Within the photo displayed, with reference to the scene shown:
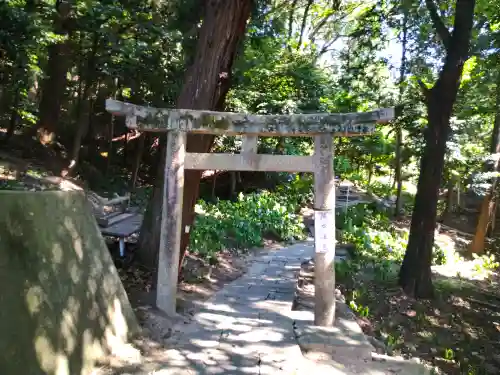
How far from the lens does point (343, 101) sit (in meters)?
18.2

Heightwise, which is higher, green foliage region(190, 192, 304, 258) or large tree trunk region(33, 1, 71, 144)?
large tree trunk region(33, 1, 71, 144)

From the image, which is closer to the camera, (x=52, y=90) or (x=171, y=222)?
(x=171, y=222)

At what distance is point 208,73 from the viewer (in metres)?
6.55

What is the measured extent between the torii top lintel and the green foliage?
3.83m

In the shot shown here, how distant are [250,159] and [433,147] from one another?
492 centimetres

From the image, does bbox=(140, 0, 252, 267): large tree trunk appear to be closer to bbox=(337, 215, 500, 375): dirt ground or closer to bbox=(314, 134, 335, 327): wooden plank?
bbox=(314, 134, 335, 327): wooden plank

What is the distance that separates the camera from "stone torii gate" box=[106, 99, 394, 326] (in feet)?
18.2

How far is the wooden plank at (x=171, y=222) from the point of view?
18.6 feet

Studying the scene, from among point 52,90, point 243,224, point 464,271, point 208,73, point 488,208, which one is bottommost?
point 464,271

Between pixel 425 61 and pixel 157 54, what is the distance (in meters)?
7.17

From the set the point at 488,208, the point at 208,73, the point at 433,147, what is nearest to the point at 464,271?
the point at 488,208

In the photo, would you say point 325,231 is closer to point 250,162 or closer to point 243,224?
point 250,162

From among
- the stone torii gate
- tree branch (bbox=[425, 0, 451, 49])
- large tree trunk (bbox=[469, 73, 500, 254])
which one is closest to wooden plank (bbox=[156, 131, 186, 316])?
the stone torii gate

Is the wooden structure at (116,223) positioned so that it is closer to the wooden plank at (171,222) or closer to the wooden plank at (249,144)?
the wooden plank at (171,222)
